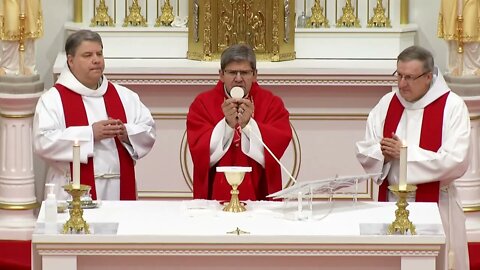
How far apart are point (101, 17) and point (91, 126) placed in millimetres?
2692

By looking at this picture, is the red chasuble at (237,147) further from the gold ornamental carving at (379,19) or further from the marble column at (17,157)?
the gold ornamental carving at (379,19)

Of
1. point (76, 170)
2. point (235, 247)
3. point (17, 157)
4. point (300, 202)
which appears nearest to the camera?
point (235, 247)

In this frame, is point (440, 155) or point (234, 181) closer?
point (234, 181)

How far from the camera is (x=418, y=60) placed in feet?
23.3

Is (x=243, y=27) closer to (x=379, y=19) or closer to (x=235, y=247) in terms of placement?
(x=379, y=19)

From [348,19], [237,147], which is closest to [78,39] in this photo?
[237,147]

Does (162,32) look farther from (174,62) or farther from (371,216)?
(371,216)

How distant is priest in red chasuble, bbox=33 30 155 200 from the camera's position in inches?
293

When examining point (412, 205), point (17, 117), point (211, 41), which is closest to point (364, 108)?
point (211, 41)

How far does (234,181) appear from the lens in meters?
6.43

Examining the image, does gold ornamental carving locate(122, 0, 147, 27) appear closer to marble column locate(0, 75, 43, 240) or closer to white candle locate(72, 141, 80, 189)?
marble column locate(0, 75, 43, 240)

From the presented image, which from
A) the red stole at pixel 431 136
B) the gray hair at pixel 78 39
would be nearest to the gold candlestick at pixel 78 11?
the gray hair at pixel 78 39

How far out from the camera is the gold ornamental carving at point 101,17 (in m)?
10.0

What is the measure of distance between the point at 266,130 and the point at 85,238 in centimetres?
166
